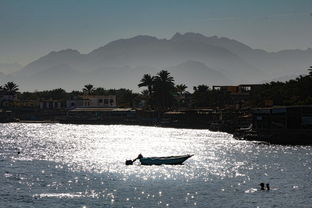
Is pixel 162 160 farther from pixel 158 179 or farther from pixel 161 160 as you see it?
pixel 158 179

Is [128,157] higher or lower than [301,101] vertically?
lower

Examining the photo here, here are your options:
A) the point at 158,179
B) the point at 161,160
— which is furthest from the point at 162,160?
the point at 158,179

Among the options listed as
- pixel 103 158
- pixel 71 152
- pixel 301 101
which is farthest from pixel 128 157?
pixel 301 101

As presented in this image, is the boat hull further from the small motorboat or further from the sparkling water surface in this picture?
the sparkling water surface

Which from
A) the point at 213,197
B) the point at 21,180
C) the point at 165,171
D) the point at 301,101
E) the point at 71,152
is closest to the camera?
the point at 213,197

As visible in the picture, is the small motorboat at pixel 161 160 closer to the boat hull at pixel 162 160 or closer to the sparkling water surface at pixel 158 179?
the boat hull at pixel 162 160

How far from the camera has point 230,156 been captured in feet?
398

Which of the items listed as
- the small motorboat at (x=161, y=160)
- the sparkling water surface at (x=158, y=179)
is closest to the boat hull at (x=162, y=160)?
the small motorboat at (x=161, y=160)

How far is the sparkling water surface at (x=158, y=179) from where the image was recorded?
67938 millimetres

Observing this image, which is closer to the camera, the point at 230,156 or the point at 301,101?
the point at 230,156

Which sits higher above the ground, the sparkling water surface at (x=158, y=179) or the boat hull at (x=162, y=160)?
the boat hull at (x=162, y=160)

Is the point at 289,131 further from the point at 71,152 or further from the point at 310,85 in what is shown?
the point at 71,152

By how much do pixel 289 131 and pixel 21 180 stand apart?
8237 centimetres

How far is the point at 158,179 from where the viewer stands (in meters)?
86.2
